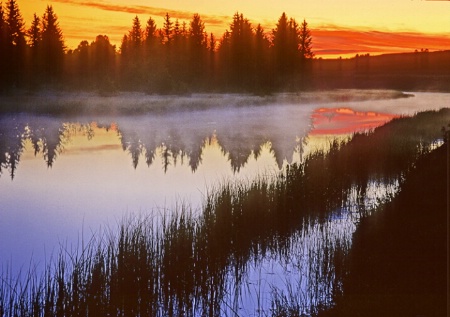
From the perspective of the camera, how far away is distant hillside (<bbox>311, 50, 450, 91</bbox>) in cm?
1656

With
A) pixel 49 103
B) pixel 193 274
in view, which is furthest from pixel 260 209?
pixel 49 103

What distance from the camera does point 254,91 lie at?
22188 millimetres

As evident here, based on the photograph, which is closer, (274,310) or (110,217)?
(274,310)

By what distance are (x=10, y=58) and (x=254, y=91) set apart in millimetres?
11032

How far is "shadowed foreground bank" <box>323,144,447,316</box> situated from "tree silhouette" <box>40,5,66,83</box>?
407 inches

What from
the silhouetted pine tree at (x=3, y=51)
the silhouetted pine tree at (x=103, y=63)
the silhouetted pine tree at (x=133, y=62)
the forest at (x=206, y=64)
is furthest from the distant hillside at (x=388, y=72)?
the silhouetted pine tree at (x=3, y=51)

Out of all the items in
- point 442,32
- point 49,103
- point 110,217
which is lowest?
point 110,217

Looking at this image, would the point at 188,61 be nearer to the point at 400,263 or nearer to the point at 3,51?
the point at 3,51

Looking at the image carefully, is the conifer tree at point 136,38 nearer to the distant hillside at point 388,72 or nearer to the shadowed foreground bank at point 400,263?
the distant hillside at point 388,72

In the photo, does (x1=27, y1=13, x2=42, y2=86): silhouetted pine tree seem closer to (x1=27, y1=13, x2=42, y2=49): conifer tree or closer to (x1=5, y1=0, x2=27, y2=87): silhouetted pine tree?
(x1=27, y1=13, x2=42, y2=49): conifer tree

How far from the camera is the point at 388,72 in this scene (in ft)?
66.5

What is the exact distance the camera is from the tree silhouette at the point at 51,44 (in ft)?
48.1

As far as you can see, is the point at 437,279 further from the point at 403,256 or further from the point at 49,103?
the point at 49,103

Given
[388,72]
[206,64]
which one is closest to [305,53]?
[388,72]
